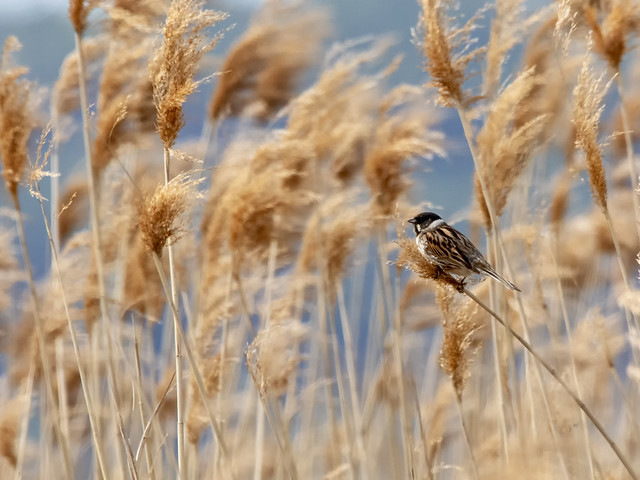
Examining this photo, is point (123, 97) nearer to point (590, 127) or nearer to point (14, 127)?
point (14, 127)

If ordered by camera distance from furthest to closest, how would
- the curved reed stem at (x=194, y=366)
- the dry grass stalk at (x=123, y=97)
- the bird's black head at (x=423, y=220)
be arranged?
the dry grass stalk at (x=123, y=97)
the bird's black head at (x=423, y=220)
the curved reed stem at (x=194, y=366)

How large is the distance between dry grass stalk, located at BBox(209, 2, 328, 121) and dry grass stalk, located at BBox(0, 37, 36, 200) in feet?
5.13

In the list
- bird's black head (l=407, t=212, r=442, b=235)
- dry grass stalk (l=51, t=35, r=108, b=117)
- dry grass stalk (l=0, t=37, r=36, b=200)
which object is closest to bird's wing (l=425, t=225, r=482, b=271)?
bird's black head (l=407, t=212, r=442, b=235)

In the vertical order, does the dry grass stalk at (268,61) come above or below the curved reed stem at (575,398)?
above

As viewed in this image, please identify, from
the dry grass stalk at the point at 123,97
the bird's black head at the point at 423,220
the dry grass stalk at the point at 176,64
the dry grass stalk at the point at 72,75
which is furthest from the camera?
the dry grass stalk at the point at 72,75

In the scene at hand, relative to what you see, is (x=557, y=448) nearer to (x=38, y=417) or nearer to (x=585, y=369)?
(x=585, y=369)

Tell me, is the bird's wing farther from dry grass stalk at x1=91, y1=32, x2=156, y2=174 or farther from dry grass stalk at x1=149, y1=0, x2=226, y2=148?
dry grass stalk at x1=91, y1=32, x2=156, y2=174

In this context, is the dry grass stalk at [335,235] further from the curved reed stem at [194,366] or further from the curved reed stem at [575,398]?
the curved reed stem at [575,398]

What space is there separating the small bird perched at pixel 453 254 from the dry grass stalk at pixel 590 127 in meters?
0.37

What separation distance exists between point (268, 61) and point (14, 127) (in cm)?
209

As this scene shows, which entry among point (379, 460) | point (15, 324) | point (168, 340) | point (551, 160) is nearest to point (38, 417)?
point (15, 324)

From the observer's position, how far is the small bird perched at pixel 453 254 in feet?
6.49

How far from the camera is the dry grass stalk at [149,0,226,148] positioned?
1.97 meters

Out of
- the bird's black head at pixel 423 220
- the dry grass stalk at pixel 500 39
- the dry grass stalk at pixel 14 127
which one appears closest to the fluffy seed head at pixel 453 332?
the bird's black head at pixel 423 220
